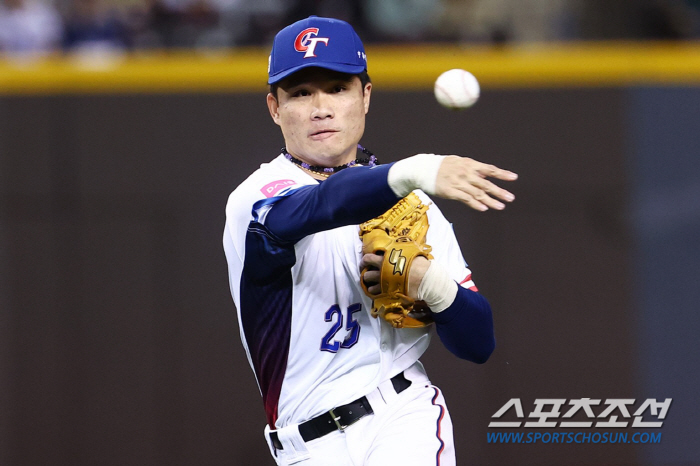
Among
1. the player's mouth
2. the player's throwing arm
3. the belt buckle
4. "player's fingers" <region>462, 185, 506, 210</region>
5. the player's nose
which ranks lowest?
the belt buckle

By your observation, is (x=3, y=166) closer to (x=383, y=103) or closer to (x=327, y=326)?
(x=383, y=103)

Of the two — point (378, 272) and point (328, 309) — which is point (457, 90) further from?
point (328, 309)

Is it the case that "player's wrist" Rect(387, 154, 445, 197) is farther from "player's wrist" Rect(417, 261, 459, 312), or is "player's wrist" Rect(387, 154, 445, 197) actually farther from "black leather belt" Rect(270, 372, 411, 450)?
"black leather belt" Rect(270, 372, 411, 450)

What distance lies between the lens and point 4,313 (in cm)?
550

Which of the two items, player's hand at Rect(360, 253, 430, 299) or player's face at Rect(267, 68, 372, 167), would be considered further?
player's face at Rect(267, 68, 372, 167)

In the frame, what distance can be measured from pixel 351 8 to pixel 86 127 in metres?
2.00

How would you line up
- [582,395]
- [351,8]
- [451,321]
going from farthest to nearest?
[351,8], [582,395], [451,321]

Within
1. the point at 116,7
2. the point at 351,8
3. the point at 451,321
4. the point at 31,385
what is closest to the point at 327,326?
the point at 451,321

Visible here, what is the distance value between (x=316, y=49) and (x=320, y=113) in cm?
19

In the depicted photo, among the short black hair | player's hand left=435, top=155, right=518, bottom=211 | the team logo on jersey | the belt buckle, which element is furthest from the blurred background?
player's hand left=435, top=155, right=518, bottom=211

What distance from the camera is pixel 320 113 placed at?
267cm

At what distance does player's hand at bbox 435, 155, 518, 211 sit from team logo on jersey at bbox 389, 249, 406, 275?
1.38ft

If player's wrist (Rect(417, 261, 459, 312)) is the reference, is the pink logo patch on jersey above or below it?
above

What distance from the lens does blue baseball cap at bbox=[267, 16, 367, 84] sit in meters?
2.66
